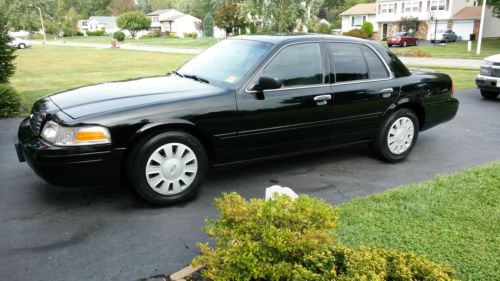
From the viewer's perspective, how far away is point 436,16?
5244cm

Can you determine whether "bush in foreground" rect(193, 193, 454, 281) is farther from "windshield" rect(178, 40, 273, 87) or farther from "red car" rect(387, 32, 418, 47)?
"red car" rect(387, 32, 418, 47)

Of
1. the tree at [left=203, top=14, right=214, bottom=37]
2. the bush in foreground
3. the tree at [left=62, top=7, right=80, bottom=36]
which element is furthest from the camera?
the tree at [left=62, top=7, right=80, bottom=36]

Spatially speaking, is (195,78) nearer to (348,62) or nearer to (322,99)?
(322,99)

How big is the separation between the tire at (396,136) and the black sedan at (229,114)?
14 mm

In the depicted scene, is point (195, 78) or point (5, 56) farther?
point (5, 56)

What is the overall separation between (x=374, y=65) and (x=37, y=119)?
3921 mm

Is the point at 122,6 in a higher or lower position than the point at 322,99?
higher

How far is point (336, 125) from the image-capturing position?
5.09 meters

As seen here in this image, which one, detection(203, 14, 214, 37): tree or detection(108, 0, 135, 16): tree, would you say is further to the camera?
detection(108, 0, 135, 16): tree

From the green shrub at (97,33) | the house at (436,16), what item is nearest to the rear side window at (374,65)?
the house at (436,16)

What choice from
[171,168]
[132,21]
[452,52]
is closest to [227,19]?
[452,52]

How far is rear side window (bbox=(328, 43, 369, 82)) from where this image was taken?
200 inches

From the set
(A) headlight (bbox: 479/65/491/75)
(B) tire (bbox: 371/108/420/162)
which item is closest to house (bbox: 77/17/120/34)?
(A) headlight (bbox: 479/65/491/75)

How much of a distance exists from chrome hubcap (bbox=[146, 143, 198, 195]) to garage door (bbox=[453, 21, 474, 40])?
5464 centimetres
